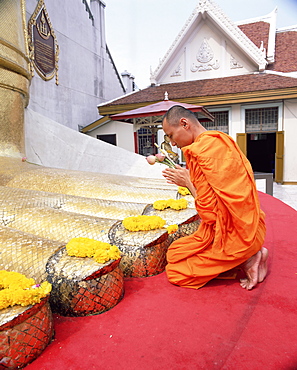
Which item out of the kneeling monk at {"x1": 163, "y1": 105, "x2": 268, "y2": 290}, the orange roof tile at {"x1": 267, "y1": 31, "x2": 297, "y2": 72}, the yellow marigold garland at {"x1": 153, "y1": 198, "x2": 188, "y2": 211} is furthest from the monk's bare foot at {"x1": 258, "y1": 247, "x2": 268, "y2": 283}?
the orange roof tile at {"x1": 267, "y1": 31, "x2": 297, "y2": 72}

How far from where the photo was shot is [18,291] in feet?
4.29

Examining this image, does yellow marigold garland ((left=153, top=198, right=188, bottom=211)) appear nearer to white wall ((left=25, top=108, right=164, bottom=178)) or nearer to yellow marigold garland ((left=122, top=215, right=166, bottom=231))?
yellow marigold garland ((left=122, top=215, right=166, bottom=231))

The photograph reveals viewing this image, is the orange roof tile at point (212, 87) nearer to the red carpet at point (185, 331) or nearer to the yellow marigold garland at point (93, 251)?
the red carpet at point (185, 331)

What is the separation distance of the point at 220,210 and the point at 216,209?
0.14 ft

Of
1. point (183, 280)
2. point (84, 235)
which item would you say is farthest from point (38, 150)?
point (183, 280)

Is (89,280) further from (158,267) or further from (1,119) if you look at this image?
(1,119)

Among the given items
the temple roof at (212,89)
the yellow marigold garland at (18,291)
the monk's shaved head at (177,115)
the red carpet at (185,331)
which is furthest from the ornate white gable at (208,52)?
the yellow marigold garland at (18,291)

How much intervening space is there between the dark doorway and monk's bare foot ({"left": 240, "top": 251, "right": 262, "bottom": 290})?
1199cm

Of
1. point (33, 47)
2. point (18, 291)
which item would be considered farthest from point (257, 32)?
point (18, 291)

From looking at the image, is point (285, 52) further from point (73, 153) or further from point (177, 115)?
point (177, 115)

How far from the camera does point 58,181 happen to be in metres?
3.30

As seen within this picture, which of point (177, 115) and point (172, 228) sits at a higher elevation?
point (177, 115)

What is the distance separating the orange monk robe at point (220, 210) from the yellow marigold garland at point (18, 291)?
0.89 metres

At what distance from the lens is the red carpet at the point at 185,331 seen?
1.30m
